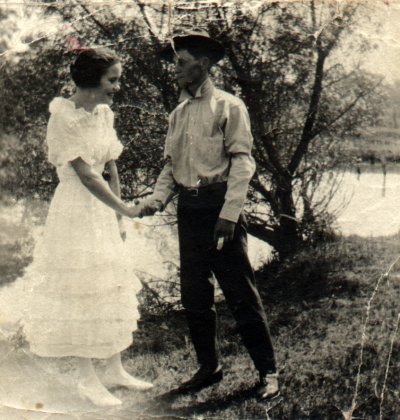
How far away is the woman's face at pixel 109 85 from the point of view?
190 cm

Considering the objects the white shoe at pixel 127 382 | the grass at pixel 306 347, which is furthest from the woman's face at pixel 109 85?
the white shoe at pixel 127 382

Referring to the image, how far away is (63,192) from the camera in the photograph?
6.24 feet

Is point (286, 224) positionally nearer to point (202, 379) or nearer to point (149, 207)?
point (149, 207)

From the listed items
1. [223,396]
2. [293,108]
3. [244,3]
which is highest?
[244,3]

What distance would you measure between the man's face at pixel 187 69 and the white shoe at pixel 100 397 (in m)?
0.94

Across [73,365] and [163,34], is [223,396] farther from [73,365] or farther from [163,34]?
[163,34]

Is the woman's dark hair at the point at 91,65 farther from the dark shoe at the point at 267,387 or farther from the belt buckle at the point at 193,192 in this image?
the dark shoe at the point at 267,387

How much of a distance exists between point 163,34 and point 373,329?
1.09 meters

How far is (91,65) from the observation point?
1.92 m

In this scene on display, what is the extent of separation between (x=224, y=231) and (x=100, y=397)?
65 cm

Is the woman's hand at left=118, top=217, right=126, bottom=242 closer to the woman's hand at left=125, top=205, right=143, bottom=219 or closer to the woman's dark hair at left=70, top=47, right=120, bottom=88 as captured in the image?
the woman's hand at left=125, top=205, right=143, bottom=219

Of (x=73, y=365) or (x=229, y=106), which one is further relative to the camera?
(x=73, y=365)

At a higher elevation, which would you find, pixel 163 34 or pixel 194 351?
pixel 163 34

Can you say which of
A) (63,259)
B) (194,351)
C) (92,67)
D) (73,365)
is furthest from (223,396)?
(92,67)
